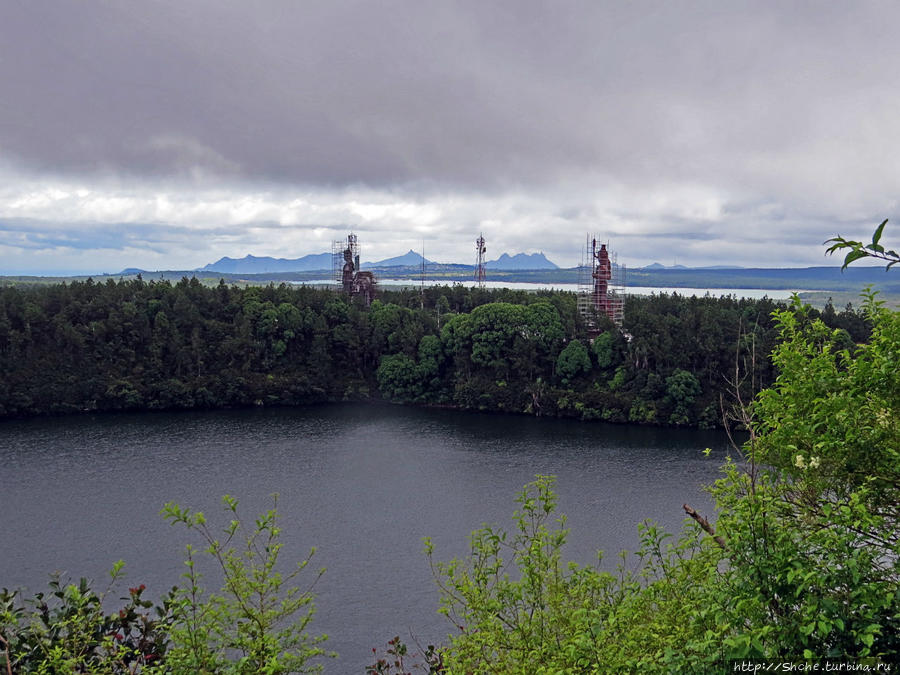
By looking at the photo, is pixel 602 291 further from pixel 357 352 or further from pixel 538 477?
pixel 538 477

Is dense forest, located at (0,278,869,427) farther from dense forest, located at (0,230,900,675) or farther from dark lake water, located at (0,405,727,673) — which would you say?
dark lake water, located at (0,405,727,673)

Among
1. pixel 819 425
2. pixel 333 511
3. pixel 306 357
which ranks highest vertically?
pixel 819 425

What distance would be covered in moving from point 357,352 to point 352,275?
1579 centimetres

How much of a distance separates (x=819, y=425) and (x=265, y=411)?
58.5 metres

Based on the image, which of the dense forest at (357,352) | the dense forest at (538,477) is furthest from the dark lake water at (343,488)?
the dense forest at (357,352)

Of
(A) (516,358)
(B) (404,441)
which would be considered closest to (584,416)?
(A) (516,358)

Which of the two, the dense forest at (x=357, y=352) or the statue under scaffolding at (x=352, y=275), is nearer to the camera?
the dense forest at (x=357, y=352)

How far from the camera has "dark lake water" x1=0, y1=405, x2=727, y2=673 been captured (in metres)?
28.3

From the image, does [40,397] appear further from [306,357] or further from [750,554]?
[750,554]

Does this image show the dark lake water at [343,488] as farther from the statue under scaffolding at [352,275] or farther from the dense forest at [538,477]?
the statue under scaffolding at [352,275]

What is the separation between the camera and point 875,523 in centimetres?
672

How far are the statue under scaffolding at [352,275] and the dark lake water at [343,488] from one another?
2603 centimetres

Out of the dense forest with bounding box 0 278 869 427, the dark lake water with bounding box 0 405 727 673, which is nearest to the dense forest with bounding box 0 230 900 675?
the dense forest with bounding box 0 278 869 427

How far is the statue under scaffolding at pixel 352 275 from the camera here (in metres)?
83.6
